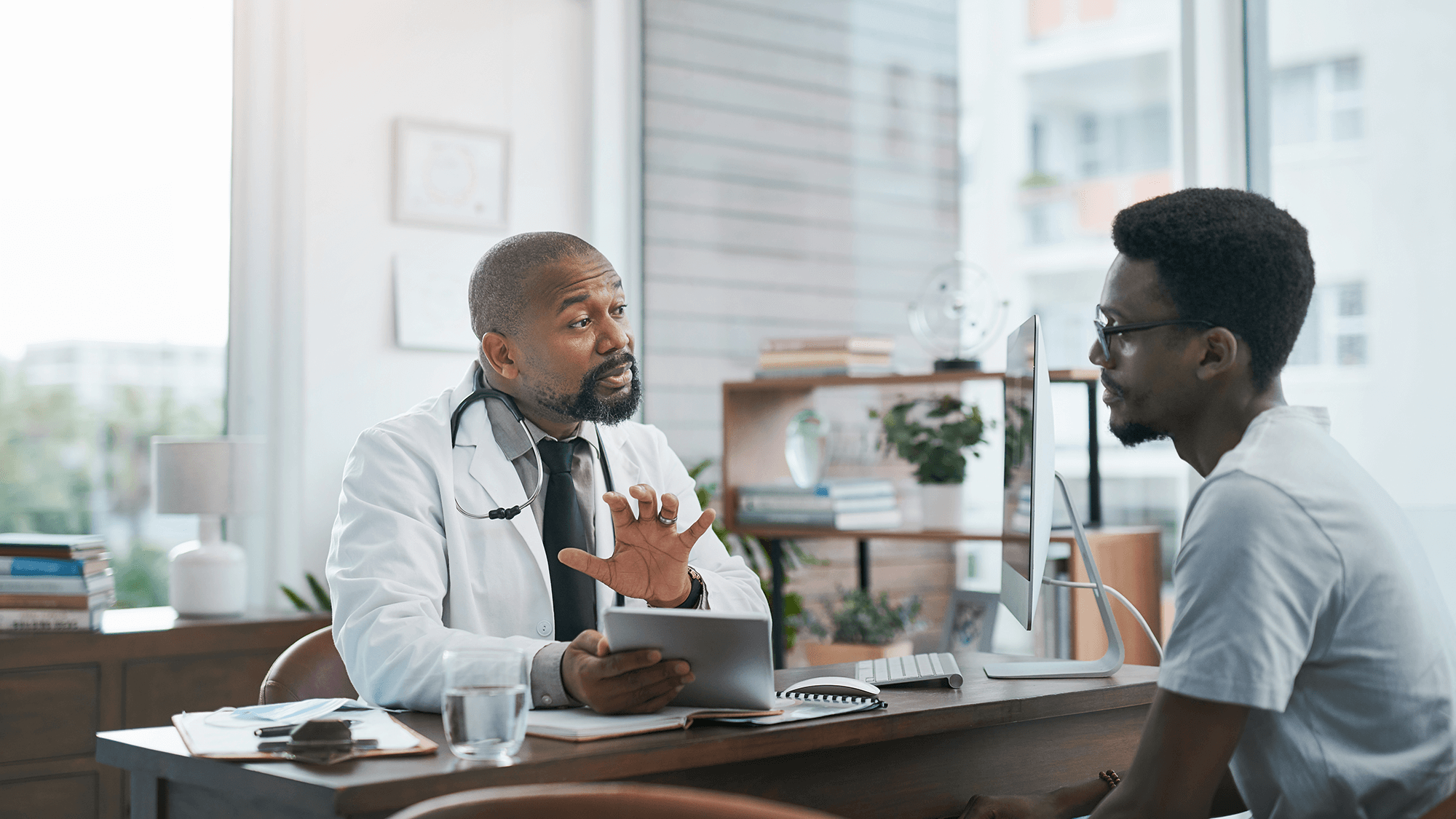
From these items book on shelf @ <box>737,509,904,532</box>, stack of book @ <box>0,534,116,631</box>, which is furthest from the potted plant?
stack of book @ <box>0,534,116,631</box>

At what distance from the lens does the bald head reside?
7.29 feet

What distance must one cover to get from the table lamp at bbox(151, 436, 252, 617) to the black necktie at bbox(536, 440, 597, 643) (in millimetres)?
1464

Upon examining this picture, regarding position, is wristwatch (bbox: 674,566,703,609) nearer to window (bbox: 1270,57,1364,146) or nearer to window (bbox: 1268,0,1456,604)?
window (bbox: 1268,0,1456,604)

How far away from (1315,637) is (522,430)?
52.5 inches

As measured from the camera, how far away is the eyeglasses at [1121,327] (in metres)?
1.51

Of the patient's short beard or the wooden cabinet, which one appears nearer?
the patient's short beard

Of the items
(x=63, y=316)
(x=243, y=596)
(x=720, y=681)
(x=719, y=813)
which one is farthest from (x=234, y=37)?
(x=719, y=813)

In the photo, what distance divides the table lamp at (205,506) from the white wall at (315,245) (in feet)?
1.02

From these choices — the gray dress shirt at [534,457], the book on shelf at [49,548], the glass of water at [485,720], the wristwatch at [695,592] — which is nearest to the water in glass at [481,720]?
the glass of water at [485,720]

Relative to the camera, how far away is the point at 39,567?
9.96 feet

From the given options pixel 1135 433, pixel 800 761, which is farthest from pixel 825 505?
pixel 800 761

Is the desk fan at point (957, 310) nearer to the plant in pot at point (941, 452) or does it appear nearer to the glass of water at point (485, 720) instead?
the plant in pot at point (941, 452)

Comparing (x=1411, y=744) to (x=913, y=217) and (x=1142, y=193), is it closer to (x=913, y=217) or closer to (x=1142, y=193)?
(x=1142, y=193)

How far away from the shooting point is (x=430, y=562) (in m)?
1.98
